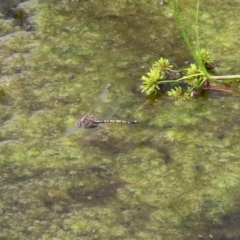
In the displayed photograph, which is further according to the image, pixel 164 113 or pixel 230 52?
pixel 230 52

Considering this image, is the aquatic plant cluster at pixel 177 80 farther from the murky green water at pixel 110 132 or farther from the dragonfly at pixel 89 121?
the dragonfly at pixel 89 121

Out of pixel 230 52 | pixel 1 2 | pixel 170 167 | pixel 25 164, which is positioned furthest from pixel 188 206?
pixel 1 2

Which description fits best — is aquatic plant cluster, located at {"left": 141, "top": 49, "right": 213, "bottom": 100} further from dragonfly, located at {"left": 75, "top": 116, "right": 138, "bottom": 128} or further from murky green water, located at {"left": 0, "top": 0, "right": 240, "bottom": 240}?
dragonfly, located at {"left": 75, "top": 116, "right": 138, "bottom": 128}

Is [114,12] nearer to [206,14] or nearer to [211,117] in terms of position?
[206,14]

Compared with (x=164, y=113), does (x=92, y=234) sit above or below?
below

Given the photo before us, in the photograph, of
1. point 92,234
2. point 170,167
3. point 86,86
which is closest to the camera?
point 92,234

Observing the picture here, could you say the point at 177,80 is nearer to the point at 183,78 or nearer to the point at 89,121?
the point at 183,78
